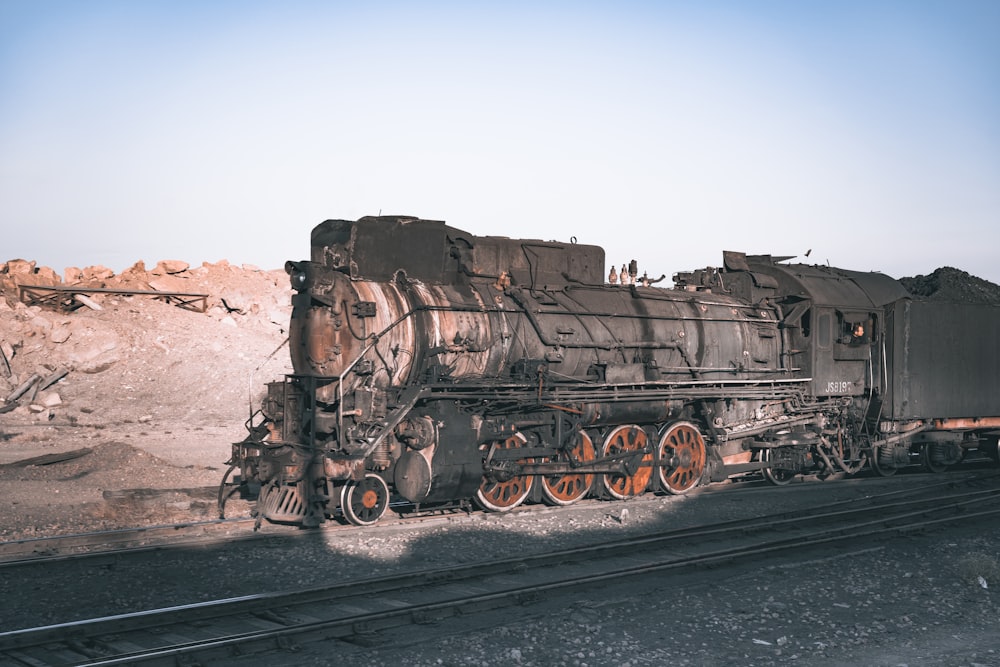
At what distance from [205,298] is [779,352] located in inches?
1012

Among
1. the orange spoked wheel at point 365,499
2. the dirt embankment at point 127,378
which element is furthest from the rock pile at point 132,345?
the orange spoked wheel at point 365,499

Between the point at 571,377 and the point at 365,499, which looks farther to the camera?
the point at 571,377

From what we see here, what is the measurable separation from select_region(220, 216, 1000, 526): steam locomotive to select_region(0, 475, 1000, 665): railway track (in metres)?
2.70

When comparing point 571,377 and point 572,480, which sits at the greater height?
point 571,377

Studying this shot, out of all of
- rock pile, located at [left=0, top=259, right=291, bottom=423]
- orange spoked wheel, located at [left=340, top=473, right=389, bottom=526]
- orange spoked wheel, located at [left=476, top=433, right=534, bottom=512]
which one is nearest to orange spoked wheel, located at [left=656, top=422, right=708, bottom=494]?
orange spoked wheel, located at [left=476, top=433, right=534, bottom=512]

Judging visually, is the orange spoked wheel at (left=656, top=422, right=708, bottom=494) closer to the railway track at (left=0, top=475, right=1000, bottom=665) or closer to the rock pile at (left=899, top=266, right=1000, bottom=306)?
the railway track at (left=0, top=475, right=1000, bottom=665)

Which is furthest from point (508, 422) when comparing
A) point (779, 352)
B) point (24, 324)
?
point (24, 324)

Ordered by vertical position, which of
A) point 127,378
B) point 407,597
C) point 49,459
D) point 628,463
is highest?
point 127,378

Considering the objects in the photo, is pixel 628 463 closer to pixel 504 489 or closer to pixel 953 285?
pixel 504 489

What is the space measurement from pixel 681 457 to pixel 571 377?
3056 mm

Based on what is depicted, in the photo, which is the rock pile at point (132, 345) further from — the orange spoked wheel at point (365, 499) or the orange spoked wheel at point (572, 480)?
the orange spoked wheel at point (572, 480)

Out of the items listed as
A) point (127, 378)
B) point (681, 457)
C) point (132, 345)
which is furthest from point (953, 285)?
point (132, 345)

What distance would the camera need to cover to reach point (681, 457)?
16.3 metres

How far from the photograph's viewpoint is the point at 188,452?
23.4 m
